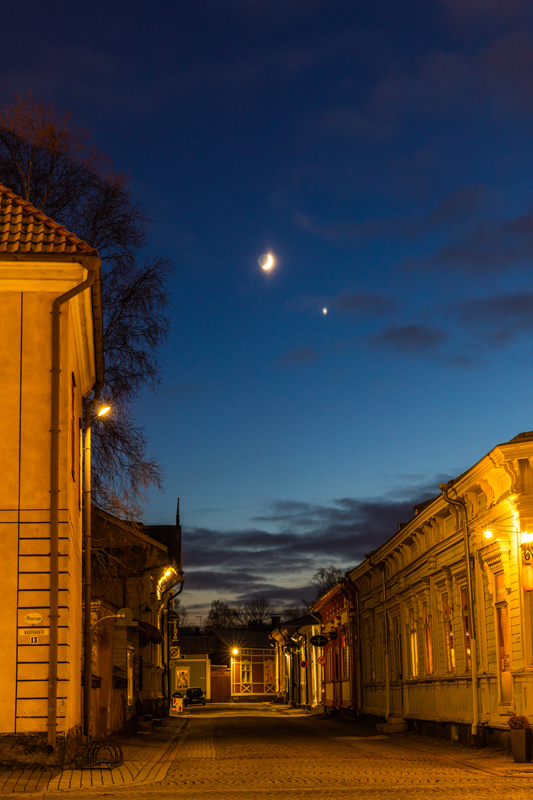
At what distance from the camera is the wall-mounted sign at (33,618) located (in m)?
13.4

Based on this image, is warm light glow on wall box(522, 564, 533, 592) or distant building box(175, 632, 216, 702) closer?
warm light glow on wall box(522, 564, 533, 592)

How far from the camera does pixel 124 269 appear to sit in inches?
867

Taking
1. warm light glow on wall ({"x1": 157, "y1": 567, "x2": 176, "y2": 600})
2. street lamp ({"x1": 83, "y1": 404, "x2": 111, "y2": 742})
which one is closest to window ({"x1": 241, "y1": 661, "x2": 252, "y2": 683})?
warm light glow on wall ({"x1": 157, "y1": 567, "x2": 176, "y2": 600})

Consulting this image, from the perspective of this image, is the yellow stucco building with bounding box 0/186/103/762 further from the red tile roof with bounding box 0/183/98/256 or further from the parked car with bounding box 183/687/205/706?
the parked car with bounding box 183/687/205/706

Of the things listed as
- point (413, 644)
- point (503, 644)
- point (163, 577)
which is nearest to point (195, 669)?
point (163, 577)

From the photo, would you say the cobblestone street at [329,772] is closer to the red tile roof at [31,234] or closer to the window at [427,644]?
the window at [427,644]

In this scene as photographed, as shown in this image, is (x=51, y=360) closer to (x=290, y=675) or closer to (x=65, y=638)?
(x=65, y=638)

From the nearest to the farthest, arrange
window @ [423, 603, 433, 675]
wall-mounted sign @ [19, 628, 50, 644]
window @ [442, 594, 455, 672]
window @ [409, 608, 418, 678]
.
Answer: wall-mounted sign @ [19, 628, 50, 644], window @ [442, 594, 455, 672], window @ [423, 603, 433, 675], window @ [409, 608, 418, 678]

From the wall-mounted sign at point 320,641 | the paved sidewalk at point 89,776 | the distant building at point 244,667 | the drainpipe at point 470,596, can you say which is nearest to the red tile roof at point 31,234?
the paved sidewalk at point 89,776

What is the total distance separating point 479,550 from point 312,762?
5335mm

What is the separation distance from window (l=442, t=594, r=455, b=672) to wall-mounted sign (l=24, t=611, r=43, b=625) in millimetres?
11564

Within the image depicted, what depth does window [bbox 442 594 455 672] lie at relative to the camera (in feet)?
72.1

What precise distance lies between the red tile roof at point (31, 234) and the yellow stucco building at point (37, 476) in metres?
0.02

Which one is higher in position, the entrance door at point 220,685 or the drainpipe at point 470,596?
the drainpipe at point 470,596
